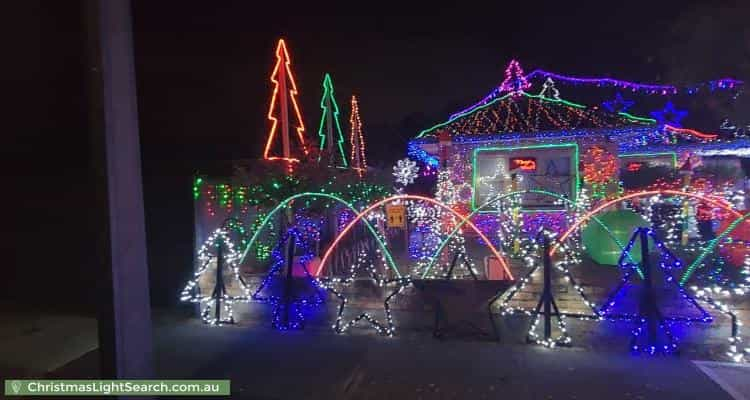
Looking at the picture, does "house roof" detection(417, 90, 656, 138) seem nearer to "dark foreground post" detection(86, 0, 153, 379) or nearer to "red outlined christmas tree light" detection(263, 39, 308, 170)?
"red outlined christmas tree light" detection(263, 39, 308, 170)

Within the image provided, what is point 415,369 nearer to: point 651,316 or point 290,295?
point 290,295

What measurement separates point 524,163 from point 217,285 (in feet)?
29.3

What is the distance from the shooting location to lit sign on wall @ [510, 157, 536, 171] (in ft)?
38.5

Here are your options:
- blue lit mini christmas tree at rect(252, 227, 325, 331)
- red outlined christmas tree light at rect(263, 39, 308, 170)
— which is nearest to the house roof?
red outlined christmas tree light at rect(263, 39, 308, 170)

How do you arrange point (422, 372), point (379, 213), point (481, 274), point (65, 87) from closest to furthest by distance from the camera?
point (422, 372)
point (65, 87)
point (481, 274)
point (379, 213)

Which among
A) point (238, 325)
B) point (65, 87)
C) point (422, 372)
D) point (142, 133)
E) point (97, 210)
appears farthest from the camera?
point (142, 133)

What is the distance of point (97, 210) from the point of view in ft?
9.52

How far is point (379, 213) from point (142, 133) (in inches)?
184

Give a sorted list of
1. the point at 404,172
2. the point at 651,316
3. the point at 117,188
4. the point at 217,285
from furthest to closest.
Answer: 1. the point at 404,172
2. the point at 217,285
3. the point at 651,316
4. the point at 117,188

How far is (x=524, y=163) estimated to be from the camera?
38.7 ft

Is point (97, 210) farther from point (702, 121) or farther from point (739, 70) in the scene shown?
point (702, 121)

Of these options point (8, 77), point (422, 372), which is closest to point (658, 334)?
point (422, 372)

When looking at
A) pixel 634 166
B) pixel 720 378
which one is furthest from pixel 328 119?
pixel 720 378

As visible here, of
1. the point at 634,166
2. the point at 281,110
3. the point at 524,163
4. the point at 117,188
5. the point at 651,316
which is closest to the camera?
the point at 117,188
